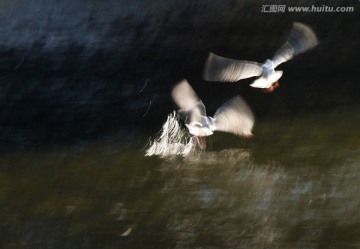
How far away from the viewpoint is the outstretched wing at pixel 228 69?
8.56 ft

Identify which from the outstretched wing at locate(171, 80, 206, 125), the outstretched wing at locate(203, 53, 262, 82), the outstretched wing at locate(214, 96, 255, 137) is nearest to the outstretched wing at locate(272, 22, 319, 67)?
the outstretched wing at locate(203, 53, 262, 82)

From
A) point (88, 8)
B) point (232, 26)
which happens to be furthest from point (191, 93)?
point (88, 8)

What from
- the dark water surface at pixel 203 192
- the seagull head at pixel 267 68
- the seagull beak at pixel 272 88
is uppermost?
the seagull head at pixel 267 68

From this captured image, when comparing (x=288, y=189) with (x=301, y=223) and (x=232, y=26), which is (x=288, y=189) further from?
(x=232, y=26)

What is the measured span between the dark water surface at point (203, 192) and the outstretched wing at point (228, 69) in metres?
0.22

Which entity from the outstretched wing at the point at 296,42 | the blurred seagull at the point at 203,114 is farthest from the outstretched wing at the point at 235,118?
the outstretched wing at the point at 296,42

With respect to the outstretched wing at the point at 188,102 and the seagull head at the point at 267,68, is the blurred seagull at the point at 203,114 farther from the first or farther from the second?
the seagull head at the point at 267,68

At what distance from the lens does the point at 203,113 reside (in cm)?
262

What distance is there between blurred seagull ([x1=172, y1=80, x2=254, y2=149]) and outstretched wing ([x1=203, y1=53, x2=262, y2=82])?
9 centimetres

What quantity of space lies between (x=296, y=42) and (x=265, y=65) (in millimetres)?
167

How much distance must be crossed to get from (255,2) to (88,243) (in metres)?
1.25

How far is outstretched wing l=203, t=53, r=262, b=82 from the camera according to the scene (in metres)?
2.61

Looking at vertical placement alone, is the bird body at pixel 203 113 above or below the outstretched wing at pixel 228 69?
below

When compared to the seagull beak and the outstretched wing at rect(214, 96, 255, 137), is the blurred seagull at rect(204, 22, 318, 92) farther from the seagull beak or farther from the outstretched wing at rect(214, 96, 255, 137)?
the outstretched wing at rect(214, 96, 255, 137)
